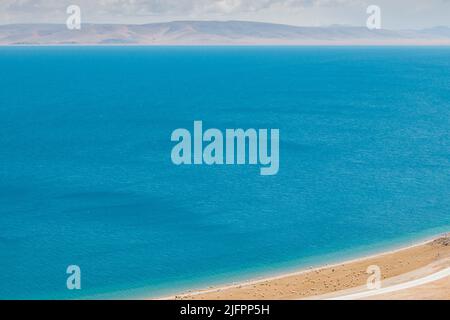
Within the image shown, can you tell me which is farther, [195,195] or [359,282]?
[195,195]

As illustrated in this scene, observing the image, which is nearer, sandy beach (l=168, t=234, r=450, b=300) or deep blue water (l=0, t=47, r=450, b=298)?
sandy beach (l=168, t=234, r=450, b=300)

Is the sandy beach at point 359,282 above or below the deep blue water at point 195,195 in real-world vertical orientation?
below

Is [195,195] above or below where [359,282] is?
above

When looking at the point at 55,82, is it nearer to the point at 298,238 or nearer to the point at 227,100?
the point at 227,100

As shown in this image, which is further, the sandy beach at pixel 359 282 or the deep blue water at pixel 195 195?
the deep blue water at pixel 195 195

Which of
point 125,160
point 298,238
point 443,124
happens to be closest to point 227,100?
point 443,124
